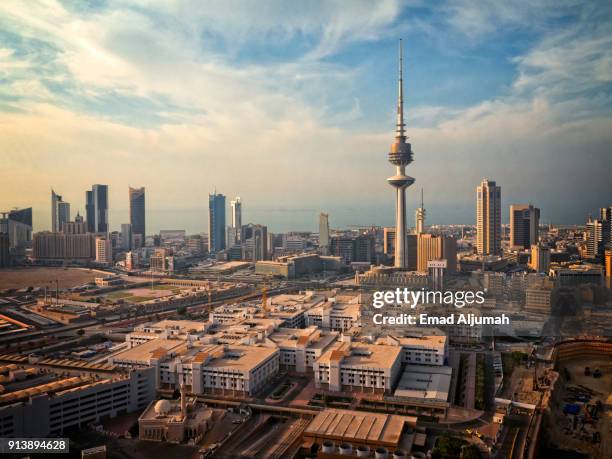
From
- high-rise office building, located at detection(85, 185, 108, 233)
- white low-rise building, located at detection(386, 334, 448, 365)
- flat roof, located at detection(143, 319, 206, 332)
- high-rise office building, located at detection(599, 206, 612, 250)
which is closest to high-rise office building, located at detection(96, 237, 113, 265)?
high-rise office building, located at detection(85, 185, 108, 233)

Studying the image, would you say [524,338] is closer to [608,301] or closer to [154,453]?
[608,301]

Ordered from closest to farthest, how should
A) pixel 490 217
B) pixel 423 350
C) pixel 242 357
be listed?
pixel 242 357 < pixel 423 350 < pixel 490 217

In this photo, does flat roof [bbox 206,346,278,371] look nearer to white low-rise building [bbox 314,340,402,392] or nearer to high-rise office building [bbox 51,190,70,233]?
white low-rise building [bbox 314,340,402,392]

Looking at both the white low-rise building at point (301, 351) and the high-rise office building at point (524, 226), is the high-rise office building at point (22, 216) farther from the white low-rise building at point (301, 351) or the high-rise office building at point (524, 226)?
the high-rise office building at point (524, 226)

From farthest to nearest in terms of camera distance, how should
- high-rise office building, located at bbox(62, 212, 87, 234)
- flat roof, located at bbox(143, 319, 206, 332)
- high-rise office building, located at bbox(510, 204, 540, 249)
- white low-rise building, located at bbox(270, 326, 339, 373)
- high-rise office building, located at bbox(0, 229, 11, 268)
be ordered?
high-rise office building, located at bbox(62, 212, 87, 234), high-rise office building, located at bbox(510, 204, 540, 249), high-rise office building, located at bbox(0, 229, 11, 268), flat roof, located at bbox(143, 319, 206, 332), white low-rise building, located at bbox(270, 326, 339, 373)

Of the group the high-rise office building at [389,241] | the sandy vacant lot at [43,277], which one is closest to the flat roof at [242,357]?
the sandy vacant lot at [43,277]

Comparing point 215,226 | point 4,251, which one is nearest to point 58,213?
point 215,226

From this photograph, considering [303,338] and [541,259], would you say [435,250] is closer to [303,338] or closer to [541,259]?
[541,259]
